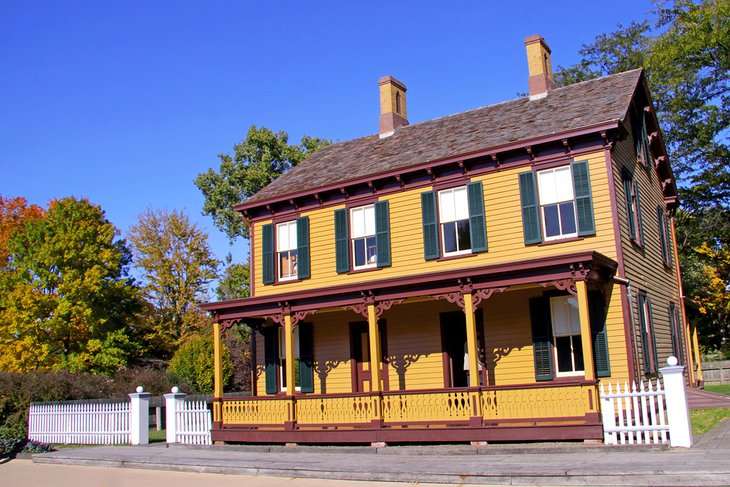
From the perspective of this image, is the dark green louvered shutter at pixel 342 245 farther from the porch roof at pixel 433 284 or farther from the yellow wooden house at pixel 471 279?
the porch roof at pixel 433 284

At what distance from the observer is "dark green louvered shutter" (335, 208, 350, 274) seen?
19.3 meters

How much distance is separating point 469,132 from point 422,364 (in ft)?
22.0

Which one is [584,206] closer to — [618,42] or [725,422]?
[725,422]

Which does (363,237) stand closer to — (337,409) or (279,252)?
(279,252)

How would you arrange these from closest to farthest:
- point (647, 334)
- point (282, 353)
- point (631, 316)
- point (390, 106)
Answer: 1. point (631, 316)
2. point (647, 334)
3. point (282, 353)
4. point (390, 106)

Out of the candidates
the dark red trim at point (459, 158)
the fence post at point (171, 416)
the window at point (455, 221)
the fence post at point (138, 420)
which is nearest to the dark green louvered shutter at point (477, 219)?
the window at point (455, 221)

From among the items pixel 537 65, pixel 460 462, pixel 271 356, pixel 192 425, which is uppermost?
pixel 537 65

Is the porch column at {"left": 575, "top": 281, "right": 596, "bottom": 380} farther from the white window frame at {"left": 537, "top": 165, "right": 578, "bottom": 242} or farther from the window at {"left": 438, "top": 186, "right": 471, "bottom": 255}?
the window at {"left": 438, "top": 186, "right": 471, "bottom": 255}

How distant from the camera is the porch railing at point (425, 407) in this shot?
1331 centimetres

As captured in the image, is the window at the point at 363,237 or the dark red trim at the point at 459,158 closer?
the dark red trim at the point at 459,158

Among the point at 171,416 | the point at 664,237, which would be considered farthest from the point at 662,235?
the point at 171,416

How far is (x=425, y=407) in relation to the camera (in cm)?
1495

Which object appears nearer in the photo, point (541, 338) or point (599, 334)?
point (599, 334)

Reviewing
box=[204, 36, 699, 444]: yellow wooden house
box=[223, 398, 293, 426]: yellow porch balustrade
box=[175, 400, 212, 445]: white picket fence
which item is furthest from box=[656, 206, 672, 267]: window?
box=[175, 400, 212, 445]: white picket fence
